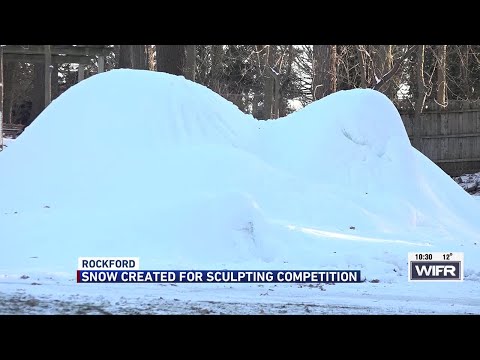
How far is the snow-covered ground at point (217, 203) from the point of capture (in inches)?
211

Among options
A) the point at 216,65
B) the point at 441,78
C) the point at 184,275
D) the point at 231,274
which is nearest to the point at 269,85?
the point at 441,78

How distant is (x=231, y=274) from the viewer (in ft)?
19.7

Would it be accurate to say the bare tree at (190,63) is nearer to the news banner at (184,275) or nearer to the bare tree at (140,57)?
the bare tree at (140,57)

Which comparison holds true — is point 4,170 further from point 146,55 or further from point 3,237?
point 146,55

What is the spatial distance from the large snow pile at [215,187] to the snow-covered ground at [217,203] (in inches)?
0.8

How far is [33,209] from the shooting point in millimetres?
7699

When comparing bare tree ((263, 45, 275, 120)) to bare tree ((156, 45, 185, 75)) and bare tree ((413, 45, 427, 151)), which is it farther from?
bare tree ((413, 45, 427, 151))

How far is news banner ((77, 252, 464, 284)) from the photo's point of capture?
567 cm

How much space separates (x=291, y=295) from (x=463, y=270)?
79.5 inches

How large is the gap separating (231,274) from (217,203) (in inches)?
51.8

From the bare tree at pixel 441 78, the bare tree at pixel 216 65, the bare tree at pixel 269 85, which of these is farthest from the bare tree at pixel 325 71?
the bare tree at pixel 216 65

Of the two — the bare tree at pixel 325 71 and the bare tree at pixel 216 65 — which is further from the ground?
the bare tree at pixel 216 65

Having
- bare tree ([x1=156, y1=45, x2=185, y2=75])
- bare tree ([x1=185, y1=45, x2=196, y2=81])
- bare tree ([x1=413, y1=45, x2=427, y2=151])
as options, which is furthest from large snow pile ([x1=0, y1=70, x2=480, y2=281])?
bare tree ([x1=413, y1=45, x2=427, y2=151])

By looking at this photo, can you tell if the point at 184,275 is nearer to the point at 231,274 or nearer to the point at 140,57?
the point at 231,274
